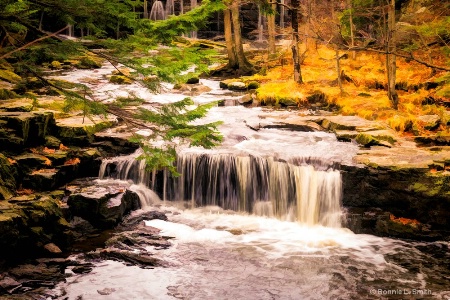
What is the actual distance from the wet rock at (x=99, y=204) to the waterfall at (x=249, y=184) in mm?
1755

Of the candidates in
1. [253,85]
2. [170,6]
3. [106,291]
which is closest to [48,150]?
[106,291]

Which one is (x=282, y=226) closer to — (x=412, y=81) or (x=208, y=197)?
(x=208, y=197)

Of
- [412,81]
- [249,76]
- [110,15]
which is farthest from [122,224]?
[249,76]

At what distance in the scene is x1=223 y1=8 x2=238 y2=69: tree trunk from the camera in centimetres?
2450

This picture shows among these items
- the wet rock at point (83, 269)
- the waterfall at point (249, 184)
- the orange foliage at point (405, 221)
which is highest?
the waterfall at point (249, 184)

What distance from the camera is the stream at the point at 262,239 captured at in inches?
291

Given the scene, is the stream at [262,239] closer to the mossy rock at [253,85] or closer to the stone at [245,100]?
the stone at [245,100]

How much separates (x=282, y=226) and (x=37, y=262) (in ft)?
A: 19.4

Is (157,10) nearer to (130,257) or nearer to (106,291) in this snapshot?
(130,257)

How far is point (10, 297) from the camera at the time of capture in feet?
21.2

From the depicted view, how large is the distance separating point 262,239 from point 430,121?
320 inches

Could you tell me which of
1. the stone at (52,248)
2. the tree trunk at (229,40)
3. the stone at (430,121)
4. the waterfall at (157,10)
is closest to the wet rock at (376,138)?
the stone at (430,121)

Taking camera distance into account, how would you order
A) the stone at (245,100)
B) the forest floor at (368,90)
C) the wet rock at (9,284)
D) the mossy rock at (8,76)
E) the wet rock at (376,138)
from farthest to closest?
the stone at (245,100) < the mossy rock at (8,76) < the forest floor at (368,90) < the wet rock at (376,138) < the wet rock at (9,284)

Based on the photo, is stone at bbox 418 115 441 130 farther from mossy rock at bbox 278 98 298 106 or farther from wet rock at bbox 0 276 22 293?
wet rock at bbox 0 276 22 293
